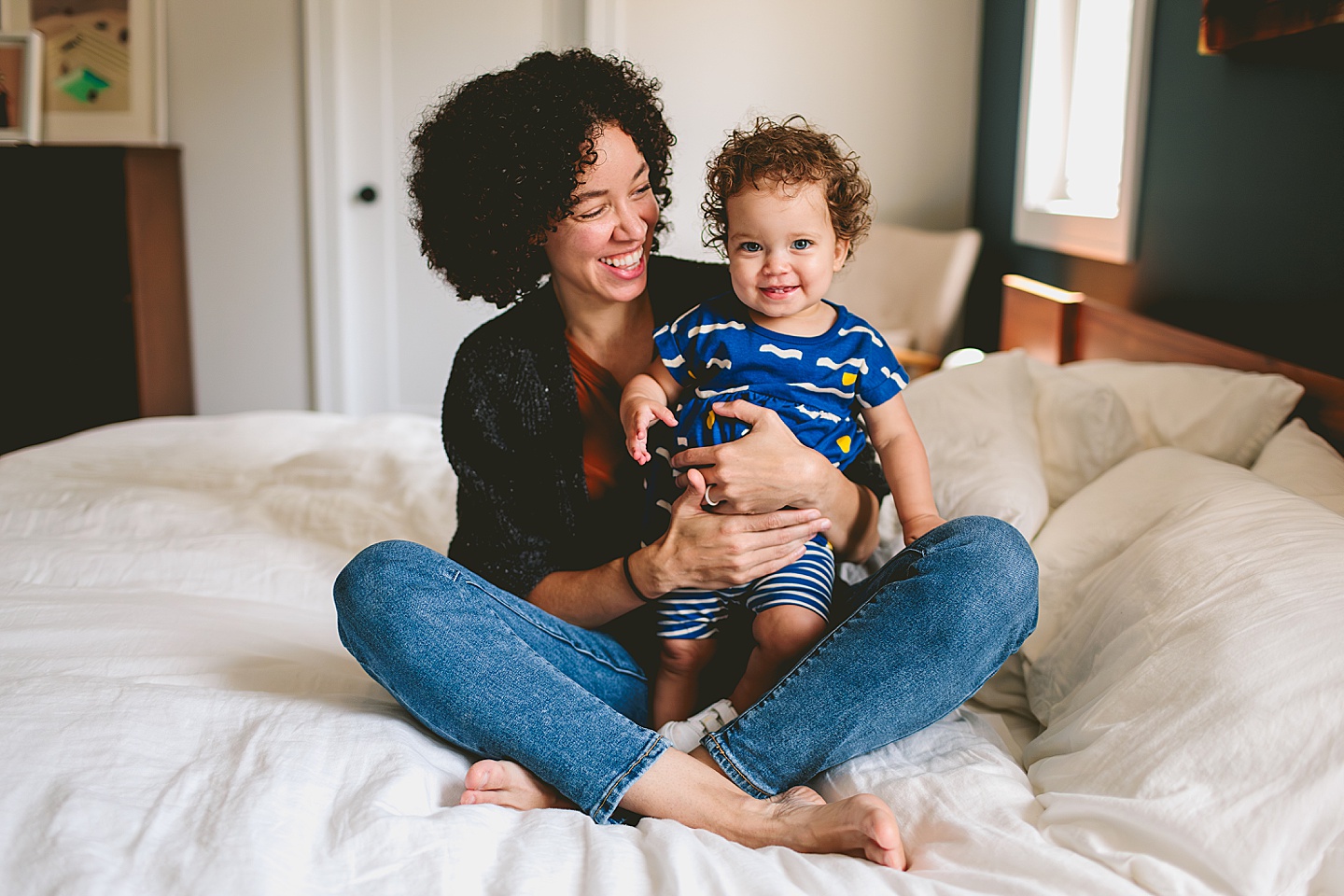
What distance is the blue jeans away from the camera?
104cm

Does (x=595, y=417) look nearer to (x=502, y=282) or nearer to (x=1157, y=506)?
(x=502, y=282)

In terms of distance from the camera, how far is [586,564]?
1.42m

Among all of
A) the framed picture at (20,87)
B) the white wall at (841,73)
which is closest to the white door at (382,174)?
the white wall at (841,73)

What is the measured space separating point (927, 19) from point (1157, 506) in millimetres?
3094

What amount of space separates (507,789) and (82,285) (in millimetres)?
3465

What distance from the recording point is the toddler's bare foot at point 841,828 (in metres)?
0.91

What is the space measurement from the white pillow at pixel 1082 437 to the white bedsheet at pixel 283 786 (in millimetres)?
553

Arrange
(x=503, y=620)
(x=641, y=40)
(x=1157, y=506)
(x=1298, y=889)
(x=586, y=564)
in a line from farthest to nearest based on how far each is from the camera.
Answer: (x=641, y=40)
(x=586, y=564)
(x=1157, y=506)
(x=503, y=620)
(x=1298, y=889)

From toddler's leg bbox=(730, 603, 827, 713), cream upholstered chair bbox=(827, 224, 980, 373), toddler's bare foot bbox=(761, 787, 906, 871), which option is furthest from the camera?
cream upholstered chair bbox=(827, 224, 980, 373)

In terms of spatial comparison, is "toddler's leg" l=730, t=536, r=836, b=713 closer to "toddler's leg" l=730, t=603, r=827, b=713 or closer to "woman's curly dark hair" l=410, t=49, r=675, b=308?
"toddler's leg" l=730, t=603, r=827, b=713

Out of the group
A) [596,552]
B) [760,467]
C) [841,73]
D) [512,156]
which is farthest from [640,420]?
[841,73]

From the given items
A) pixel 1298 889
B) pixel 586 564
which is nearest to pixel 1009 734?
pixel 1298 889

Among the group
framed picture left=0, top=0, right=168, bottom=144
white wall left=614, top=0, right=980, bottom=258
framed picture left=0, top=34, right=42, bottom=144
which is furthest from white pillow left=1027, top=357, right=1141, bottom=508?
framed picture left=0, top=34, right=42, bottom=144

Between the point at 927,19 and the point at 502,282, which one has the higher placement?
the point at 927,19
